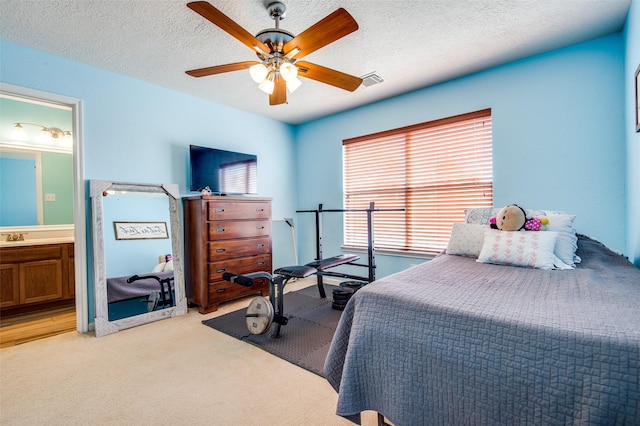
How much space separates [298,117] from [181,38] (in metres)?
2.18

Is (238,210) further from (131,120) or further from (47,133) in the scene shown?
(47,133)

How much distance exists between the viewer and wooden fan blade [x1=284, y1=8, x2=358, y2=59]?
59.2 inches

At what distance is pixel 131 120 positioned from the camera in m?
3.02

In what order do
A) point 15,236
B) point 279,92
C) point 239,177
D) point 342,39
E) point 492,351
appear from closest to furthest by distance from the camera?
point 492,351
point 279,92
point 342,39
point 15,236
point 239,177

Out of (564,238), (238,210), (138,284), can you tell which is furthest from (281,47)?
(138,284)

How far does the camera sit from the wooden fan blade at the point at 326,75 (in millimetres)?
1969

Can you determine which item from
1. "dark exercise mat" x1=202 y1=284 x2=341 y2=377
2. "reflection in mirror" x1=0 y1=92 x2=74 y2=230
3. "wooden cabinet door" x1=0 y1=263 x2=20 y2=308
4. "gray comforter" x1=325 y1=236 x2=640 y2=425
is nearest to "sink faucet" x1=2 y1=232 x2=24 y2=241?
"reflection in mirror" x1=0 y1=92 x2=74 y2=230

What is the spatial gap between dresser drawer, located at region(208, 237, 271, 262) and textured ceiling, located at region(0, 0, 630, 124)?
5.70ft

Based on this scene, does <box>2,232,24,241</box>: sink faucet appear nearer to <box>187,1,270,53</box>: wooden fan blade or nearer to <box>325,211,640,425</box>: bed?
<box>187,1,270,53</box>: wooden fan blade

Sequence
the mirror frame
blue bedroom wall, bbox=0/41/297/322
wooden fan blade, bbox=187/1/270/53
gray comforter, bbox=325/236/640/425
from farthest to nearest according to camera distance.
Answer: the mirror frame → blue bedroom wall, bbox=0/41/297/322 → wooden fan blade, bbox=187/1/270/53 → gray comforter, bbox=325/236/640/425

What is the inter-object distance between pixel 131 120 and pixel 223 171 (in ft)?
3.47


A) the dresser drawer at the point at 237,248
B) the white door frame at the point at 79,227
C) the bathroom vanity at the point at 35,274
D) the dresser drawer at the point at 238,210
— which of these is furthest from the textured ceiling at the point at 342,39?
the bathroom vanity at the point at 35,274

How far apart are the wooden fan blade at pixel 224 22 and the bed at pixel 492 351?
60.6 inches

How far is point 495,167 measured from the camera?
2957 millimetres
